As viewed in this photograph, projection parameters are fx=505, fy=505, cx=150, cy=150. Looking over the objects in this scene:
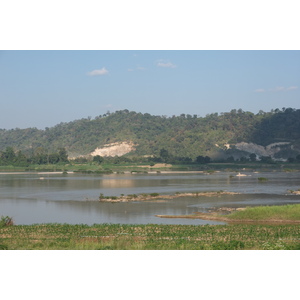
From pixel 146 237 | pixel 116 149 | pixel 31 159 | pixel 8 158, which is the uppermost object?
pixel 116 149

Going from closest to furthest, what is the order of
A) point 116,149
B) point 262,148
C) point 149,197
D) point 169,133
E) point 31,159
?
point 149,197 < point 31,159 < point 262,148 < point 116,149 < point 169,133

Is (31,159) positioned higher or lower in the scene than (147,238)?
higher

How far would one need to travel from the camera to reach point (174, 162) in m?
89.8

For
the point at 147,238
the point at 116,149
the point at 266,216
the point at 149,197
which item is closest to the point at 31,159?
the point at 116,149

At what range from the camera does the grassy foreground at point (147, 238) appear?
12.1 metres

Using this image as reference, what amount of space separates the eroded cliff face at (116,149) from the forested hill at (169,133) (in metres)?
1.83

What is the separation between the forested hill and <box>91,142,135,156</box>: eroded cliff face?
1.83 m

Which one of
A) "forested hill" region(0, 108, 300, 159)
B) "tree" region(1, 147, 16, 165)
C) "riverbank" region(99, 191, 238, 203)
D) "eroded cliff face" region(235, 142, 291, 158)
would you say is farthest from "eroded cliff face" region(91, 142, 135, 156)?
"riverbank" region(99, 191, 238, 203)

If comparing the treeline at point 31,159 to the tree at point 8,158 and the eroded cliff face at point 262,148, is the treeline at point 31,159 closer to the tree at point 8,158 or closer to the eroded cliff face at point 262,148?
the tree at point 8,158

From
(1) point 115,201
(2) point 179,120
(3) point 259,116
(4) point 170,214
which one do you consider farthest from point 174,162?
→ (4) point 170,214

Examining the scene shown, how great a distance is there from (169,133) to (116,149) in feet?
48.0

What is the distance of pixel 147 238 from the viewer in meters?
14.3

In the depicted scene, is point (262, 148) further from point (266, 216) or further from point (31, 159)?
point (266, 216)

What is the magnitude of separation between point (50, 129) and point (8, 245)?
14286 centimetres
